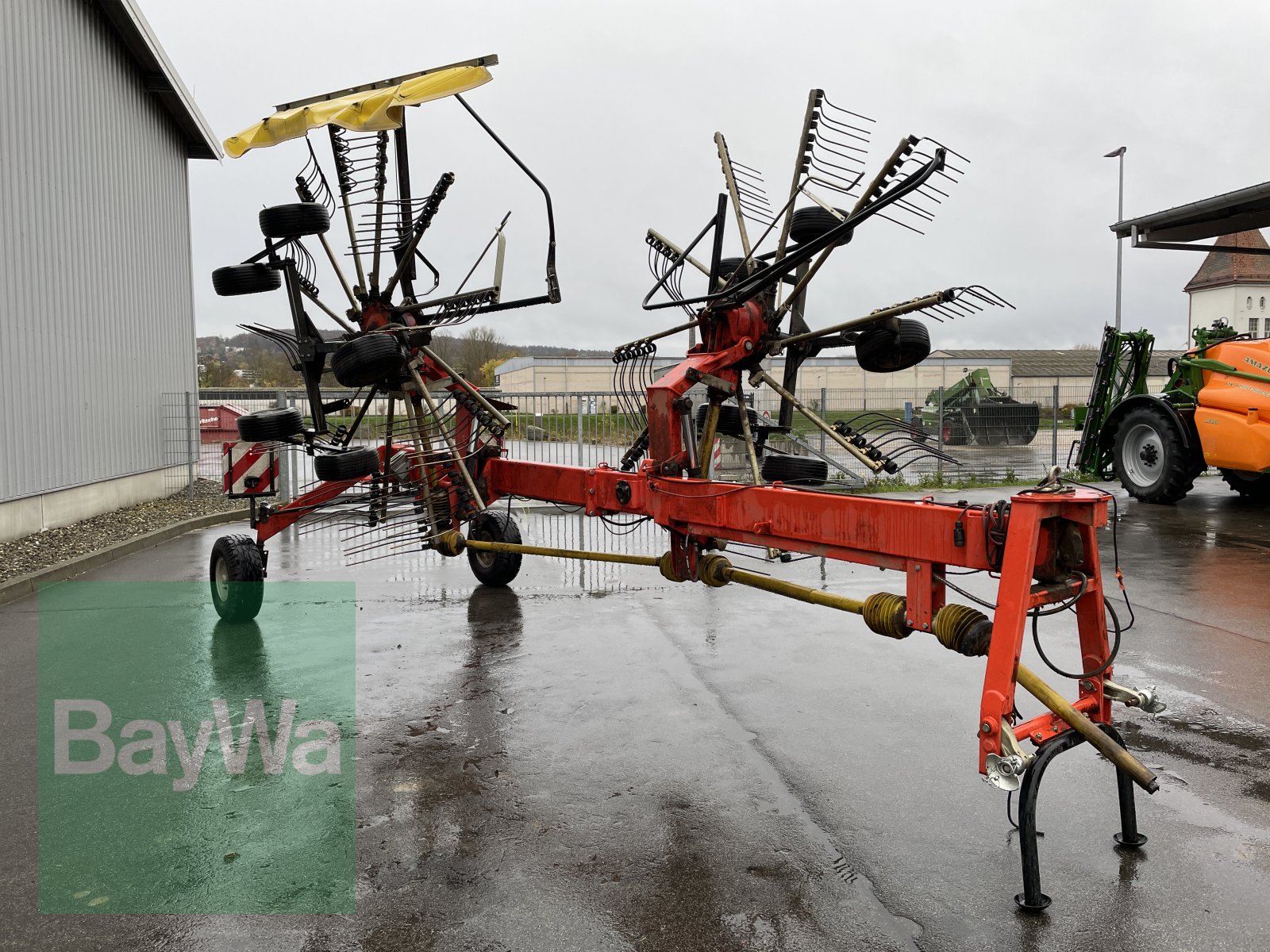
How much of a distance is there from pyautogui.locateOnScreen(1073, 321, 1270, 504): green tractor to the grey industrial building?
13789mm

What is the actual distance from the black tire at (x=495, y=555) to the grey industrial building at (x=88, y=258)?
524 centimetres

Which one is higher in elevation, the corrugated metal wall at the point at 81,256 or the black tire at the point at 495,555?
the corrugated metal wall at the point at 81,256

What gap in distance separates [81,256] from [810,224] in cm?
1101

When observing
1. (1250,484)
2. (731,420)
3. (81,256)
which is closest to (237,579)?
(731,420)

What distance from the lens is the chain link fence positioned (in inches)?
554

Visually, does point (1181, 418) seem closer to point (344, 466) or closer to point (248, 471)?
point (344, 466)

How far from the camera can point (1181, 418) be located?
522 inches

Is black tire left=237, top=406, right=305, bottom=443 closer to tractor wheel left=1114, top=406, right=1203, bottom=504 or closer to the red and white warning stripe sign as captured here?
the red and white warning stripe sign

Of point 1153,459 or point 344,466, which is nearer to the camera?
point 344,466

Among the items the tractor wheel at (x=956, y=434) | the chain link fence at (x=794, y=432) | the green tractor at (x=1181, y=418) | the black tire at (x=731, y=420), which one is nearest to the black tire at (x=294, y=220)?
the chain link fence at (x=794, y=432)

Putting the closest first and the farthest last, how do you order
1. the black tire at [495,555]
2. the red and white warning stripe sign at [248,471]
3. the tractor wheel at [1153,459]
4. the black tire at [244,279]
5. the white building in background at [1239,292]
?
1. the black tire at [244,279]
2. the red and white warning stripe sign at [248,471]
3. the black tire at [495,555]
4. the tractor wheel at [1153,459]
5. the white building in background at [1239,292]

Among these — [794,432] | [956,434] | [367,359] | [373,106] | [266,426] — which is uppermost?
[373,106]

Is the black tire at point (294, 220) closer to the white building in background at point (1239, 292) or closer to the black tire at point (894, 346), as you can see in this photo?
the black tire at point (894, 346)

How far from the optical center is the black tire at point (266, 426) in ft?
22.1
